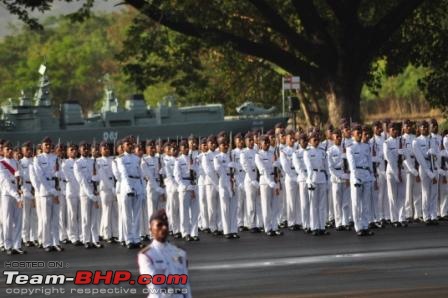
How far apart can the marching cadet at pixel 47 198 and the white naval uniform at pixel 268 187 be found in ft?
13.0

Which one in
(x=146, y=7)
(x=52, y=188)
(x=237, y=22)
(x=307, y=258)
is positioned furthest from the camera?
(x=237, y=22)

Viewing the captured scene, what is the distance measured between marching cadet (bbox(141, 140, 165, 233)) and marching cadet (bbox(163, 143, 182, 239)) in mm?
194

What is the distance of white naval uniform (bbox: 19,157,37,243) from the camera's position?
81.2ft

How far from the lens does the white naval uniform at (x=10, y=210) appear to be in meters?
23.8

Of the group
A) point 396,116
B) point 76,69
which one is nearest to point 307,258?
point 396,116

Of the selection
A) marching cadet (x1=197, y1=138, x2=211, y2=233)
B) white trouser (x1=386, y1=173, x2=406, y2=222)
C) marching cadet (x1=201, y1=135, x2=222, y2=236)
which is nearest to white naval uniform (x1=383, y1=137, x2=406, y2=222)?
white trouser (x1=386, y1=173, x2=406, y2=222)

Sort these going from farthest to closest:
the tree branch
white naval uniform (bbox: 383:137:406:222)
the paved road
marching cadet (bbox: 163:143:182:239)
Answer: the tree branch < white naval uniform (bbox: 383:137:406:222) < marching cadet (bbox: 163:143:182:239) < the paved road

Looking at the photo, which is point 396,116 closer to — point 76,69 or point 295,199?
point 76,69

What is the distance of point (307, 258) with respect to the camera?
67.7 ft

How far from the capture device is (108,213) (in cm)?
2538

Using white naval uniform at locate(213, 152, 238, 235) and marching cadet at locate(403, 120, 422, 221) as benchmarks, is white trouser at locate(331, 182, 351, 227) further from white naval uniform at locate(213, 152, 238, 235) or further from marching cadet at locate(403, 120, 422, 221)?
white naval uniform at locate(213, 152, 238, 235)

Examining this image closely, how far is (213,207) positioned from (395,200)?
11.6 ft

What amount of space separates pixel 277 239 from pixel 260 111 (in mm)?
26969

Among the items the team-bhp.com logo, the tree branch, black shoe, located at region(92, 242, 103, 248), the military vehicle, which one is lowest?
the team-bhp.com logo
